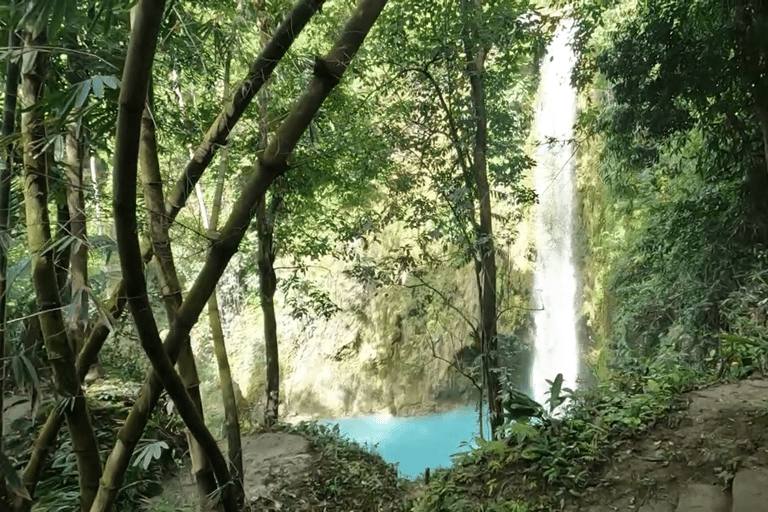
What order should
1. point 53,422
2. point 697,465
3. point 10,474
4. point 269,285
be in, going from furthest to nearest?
point 269,285
point 697,465
point 53,422
point 10,474

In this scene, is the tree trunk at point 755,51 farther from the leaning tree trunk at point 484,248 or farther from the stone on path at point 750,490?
the stone on path at point 750,490

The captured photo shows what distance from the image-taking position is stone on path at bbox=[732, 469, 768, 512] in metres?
2.97

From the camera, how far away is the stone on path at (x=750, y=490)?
117 inches

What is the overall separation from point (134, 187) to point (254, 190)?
0.38m

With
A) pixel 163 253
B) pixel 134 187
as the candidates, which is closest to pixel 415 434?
pixel 163 253

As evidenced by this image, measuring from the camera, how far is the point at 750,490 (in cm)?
313

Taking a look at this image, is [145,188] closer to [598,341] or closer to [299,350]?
[598,341]

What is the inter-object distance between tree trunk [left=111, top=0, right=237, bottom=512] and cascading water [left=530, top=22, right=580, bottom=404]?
41.1 ft

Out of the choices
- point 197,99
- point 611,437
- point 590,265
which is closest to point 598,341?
point 590,265

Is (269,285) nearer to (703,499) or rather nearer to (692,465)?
(692,465)

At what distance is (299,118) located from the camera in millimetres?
1532

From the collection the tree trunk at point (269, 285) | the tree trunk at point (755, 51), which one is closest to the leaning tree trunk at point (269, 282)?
the tree trunk at point (269, 285)

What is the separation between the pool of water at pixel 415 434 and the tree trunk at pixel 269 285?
15.0 feet

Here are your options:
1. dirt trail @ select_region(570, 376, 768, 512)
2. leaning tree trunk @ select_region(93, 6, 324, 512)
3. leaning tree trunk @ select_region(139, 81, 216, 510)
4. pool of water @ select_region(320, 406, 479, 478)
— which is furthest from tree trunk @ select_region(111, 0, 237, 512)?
pool of water @ select_region(320, 406, 479, 478)
